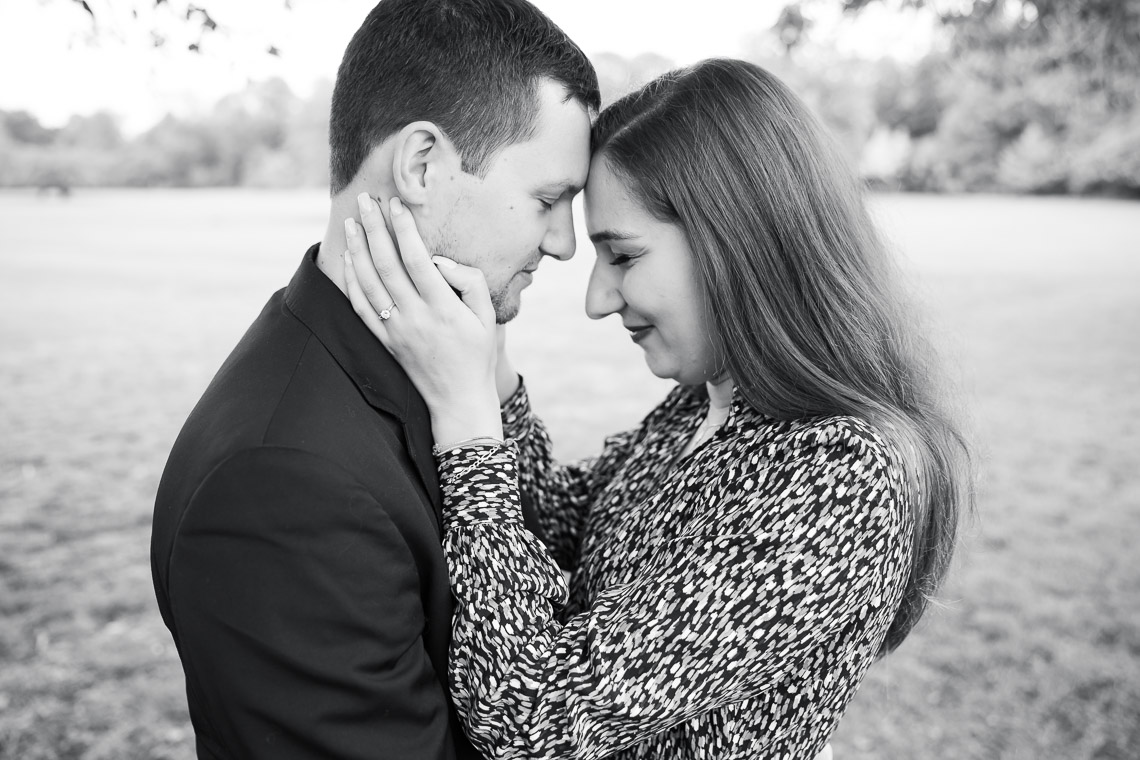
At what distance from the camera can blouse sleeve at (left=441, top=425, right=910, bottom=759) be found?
6.02 feet

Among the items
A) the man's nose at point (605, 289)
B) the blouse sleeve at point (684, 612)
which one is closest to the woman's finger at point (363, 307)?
the blouse sleeve at point (684, 612)

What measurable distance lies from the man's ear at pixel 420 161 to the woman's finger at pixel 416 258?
50 mm

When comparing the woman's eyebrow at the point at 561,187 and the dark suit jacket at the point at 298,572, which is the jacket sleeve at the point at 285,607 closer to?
the dark suit jacket at the point at 298,572

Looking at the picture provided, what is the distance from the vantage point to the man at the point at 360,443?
168 cm

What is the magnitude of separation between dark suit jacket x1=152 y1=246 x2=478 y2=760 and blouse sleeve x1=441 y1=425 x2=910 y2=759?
0.11 m

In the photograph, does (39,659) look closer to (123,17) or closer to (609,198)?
(123,17)

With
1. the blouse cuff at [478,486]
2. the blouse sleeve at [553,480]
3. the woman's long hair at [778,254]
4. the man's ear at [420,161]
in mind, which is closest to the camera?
the blouse cuff at [478,486]

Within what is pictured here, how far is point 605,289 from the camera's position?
2553mm

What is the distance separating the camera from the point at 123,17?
3.26m

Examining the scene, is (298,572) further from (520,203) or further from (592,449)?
(592,449)

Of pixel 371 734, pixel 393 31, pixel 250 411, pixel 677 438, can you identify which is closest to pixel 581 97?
pixel 393 31

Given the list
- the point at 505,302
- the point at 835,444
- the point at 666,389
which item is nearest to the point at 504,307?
the point at 505,302

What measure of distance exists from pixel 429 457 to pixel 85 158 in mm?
53476

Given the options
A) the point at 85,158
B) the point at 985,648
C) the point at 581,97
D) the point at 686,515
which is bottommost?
the point at 85,158
